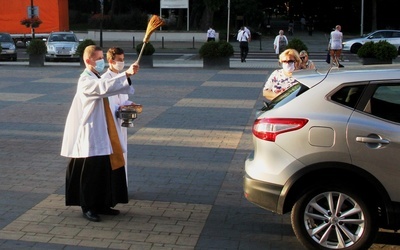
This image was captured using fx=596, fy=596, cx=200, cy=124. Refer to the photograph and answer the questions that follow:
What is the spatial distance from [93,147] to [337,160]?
7.85 feet

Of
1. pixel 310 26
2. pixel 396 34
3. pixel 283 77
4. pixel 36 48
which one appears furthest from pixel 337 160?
pixel 310 26

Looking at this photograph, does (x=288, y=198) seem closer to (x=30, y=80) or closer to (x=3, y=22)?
(x=30, y=80)

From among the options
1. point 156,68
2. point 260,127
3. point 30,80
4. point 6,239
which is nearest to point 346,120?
point 260,127

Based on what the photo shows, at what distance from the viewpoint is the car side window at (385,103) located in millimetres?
5027

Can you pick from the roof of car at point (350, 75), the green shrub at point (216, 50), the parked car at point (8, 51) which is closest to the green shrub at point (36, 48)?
the parked car at point (8, 51)

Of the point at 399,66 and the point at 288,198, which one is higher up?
the point at 399,66

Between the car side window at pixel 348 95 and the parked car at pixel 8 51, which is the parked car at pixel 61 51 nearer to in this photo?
the parked car at pixel 8 51

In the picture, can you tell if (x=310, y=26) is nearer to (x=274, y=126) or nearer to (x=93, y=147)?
(x=93, y=147)

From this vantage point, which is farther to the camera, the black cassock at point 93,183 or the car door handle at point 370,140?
the black cassock at point 93,183

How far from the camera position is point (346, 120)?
4.97 m

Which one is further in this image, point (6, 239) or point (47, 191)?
point (47, 191)

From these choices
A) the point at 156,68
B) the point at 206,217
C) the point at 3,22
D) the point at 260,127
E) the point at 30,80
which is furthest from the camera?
the point at 3,22

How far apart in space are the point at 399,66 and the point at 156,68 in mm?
19369

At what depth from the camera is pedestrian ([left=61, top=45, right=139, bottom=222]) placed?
590 cm
